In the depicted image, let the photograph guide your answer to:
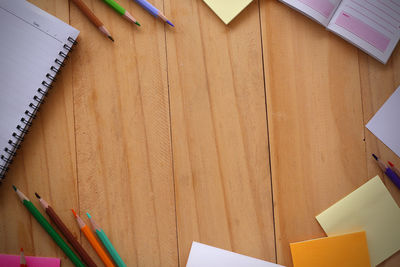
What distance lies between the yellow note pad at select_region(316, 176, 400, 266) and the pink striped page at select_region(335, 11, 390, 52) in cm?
26

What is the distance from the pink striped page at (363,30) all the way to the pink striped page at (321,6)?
24 mm

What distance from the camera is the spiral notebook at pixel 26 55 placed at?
2.33 ft

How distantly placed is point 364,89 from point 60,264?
0.68 meters

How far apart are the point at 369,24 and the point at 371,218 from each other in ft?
1.23

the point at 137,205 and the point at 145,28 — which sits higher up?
the point at 145,28

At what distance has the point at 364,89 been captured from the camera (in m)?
0.74

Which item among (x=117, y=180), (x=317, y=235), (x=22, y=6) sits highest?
(x=22, y=6)

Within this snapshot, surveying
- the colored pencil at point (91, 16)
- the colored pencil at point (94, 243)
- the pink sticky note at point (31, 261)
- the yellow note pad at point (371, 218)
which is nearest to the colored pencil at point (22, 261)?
the pink sticky note at point (31, 261)

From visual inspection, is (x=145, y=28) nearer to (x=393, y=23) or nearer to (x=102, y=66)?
(x=102, y=66)

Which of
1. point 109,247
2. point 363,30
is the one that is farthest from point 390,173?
point 109,247

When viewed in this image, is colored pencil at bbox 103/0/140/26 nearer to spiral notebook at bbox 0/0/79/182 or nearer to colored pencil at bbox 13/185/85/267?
spiral notebook at bbox 0/0/79/182

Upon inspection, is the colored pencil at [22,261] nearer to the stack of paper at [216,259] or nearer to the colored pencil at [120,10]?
the stack of paper at [216,259]

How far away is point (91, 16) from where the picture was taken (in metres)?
0.72

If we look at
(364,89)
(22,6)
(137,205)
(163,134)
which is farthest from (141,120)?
(364,89)
